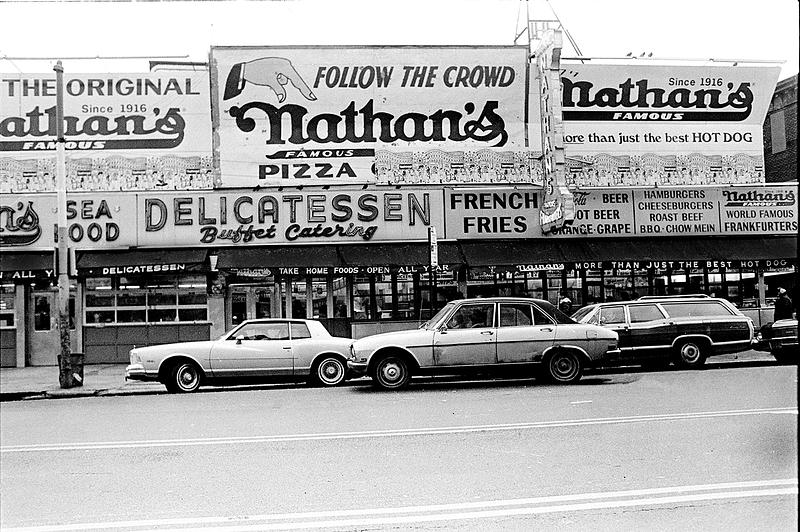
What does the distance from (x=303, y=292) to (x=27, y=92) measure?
27.4ft

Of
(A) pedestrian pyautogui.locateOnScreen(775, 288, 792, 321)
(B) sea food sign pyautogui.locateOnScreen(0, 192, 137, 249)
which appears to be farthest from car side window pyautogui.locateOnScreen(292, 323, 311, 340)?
(A) pedestrian pyautogui.locateOnScreen(775, 288, 792, 321)

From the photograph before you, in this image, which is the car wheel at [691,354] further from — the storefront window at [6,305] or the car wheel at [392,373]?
the storefront window at [6,305]

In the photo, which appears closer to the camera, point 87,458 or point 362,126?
point 87,458

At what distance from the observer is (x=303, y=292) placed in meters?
21.2

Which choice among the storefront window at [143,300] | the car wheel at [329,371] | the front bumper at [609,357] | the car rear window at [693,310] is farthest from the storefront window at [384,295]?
the front bumper at [609,357]

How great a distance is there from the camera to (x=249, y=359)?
1353cm

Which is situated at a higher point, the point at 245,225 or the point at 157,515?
the point at 245,225

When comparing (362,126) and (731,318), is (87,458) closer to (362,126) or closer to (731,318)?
(731,318)

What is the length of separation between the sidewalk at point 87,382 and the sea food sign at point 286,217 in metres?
3.77

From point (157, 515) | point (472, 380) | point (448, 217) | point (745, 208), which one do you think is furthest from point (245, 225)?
point (157, 515)

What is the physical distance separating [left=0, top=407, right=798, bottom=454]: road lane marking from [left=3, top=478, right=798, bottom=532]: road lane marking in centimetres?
271

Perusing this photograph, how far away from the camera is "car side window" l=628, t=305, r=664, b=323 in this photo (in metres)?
15.4

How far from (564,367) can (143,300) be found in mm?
11816

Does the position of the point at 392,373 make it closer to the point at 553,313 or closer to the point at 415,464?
the point at 553,313
